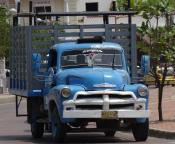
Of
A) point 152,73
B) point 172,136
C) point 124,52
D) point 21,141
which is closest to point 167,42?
point 152,73

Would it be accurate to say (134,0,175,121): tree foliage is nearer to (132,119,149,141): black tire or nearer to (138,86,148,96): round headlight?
(132,119,149,141): black tire

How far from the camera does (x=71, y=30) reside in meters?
21.5

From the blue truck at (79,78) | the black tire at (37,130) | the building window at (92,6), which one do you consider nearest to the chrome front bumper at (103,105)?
the blue truck at (79,78)

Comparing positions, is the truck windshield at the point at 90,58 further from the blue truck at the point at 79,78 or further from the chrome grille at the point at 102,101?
the chrome grille at the point at 102,101

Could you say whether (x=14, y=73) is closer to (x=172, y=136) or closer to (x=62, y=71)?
(x=62, y=71)

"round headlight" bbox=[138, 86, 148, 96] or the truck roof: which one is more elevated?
the truck roof

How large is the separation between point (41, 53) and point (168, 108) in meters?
8.87

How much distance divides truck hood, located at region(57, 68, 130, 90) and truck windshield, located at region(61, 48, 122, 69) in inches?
14.6

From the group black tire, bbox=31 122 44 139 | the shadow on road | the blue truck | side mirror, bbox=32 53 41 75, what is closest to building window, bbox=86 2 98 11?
the blue truck

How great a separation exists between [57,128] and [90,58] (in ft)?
7.12

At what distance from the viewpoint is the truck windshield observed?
19.3 metres

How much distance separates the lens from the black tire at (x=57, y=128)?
18.1m

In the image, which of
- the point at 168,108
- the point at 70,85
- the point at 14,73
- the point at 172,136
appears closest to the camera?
the point at 70,85

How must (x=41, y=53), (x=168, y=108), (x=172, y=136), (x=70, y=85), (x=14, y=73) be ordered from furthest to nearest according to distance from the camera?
(x=168, y=108), (x=14, y=73), (x=41, y=53), (x=172, y=136), (x=70, y=85)
